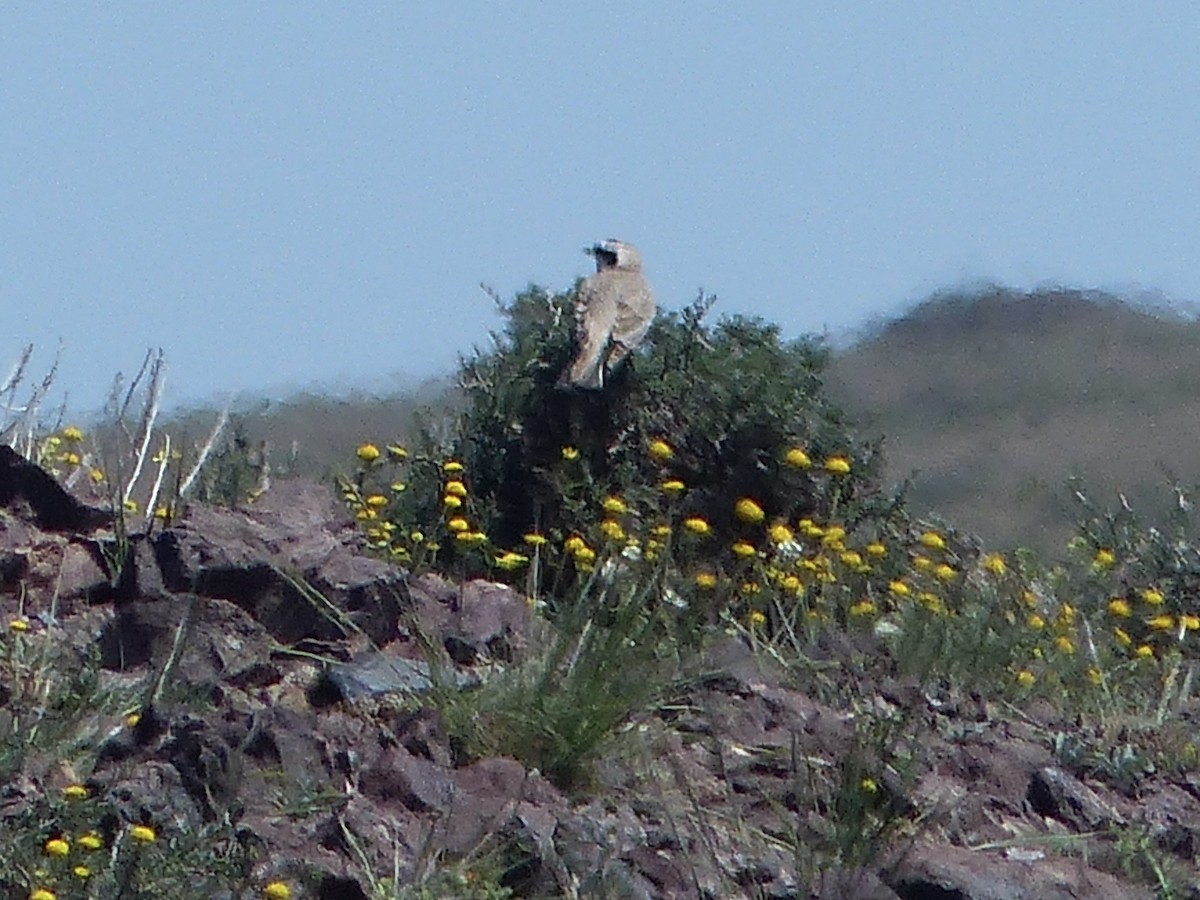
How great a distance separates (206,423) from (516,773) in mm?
6491

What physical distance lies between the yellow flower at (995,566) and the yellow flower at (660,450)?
1093 millimetres

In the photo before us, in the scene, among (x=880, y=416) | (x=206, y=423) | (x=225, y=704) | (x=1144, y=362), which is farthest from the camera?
(x=1144, y=362)

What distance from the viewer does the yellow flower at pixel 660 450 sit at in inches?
290

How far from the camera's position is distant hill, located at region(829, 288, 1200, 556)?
17266 millimetres

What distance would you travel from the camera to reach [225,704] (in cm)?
538

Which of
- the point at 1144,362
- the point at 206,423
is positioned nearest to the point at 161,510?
the point at 206,423

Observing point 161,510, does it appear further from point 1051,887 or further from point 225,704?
point 1051,887

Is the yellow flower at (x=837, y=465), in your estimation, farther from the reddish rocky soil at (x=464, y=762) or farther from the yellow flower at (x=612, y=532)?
the reddish rocky soil at (x=464, y=762)

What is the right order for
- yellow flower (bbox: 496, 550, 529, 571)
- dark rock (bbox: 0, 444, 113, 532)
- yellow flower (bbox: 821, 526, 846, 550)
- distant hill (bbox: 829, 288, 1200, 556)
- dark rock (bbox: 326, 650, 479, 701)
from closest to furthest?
dark rock (bbox: 326, 650, 479, 701), dark rock (bbox: 0, 444, 113, 532), yellow flower (bbox: 496, 550, 529, 571), yellow flower (bbox: 821, 526, 846, 550), distant hill (bbox: 829, 288, 1200, 556)

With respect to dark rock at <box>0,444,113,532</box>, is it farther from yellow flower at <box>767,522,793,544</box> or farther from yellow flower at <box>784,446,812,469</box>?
yellow flower at <box>784,446,812,469</box>

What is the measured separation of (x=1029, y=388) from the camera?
64.5 feet

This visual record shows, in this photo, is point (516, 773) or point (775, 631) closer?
point (516, 773)

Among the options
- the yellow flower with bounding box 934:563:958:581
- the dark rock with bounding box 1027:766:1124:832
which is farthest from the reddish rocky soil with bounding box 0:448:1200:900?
the yellow flower with bounding box 934:563:958:581

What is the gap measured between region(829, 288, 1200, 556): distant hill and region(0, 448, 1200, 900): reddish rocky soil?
1024cm
